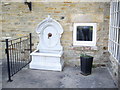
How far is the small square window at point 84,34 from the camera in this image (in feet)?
12.9

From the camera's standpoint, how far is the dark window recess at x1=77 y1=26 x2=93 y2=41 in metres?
3.97

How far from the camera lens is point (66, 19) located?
13.0 feet

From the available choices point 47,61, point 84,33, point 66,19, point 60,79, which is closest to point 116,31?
point 84,33

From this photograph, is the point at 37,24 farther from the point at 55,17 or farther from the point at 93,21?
the point at 93,21

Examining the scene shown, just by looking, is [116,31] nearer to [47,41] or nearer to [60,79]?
[60,79]

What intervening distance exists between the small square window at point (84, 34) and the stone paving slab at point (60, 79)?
0.82m

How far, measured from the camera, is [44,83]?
2.98 m

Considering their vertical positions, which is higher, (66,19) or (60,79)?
(66,19)

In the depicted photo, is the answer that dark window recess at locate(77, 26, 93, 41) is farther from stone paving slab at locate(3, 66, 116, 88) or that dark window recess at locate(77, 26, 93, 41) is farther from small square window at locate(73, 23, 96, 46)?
stone paving slab at locate(3, 66, 116, 88)

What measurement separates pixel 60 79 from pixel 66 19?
176 centimetres

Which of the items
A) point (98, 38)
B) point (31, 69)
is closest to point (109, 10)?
point (98, 38)

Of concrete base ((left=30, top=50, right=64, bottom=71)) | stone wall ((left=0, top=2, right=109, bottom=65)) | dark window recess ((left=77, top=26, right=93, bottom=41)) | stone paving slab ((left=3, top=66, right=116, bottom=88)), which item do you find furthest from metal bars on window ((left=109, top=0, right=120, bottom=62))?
concrete base ((left=30, top=50, right=64, bottom=71))

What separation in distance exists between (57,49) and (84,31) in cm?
97

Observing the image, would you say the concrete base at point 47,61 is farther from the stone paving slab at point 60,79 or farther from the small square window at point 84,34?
the small square window at point 84,34
